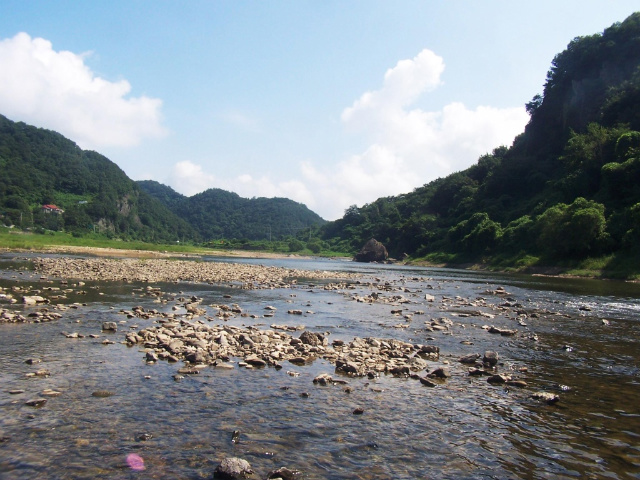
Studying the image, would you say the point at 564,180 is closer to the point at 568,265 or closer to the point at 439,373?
the point at 568,265

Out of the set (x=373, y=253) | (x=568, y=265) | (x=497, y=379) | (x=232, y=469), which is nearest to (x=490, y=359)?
(x=497, y=379)

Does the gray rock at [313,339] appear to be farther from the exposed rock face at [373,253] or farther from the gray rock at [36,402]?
the exposed rock face at [373,253]

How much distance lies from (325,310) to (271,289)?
12726 millimetres

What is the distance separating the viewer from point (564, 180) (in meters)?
95.9

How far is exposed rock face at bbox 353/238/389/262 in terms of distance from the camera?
162125mm

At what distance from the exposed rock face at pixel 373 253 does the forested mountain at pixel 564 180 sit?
28.3ft

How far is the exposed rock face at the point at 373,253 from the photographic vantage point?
16212cm

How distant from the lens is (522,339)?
19609mm

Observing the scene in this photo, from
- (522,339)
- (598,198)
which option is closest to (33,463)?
(522,339)

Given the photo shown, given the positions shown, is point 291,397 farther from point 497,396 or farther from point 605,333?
point 605,333

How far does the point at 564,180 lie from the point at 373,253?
264ft

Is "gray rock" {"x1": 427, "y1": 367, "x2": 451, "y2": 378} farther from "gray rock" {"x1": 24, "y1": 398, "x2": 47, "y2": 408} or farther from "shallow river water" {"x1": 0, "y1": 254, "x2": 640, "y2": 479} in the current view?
"gray rock" {"x1": 24, "y1": 398, "x2": 47, "y2": 408}

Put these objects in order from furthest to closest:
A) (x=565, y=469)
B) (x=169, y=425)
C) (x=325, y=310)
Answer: (x=325, y=310)
(x=169, y=425)
(x=565, y=469)

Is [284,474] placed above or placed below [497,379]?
below
